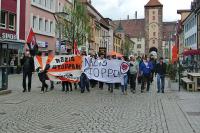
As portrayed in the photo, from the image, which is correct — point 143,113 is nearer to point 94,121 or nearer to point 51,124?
point 94,121

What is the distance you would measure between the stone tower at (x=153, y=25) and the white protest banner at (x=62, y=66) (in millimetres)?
129762

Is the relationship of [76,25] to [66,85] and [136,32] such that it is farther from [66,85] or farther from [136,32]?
[136,32]

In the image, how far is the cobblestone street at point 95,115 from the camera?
9.85m

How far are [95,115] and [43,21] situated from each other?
3661cm

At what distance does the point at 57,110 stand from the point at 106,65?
A: 7726 mm

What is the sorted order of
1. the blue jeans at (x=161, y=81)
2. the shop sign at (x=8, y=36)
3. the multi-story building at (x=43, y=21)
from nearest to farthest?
the blue jeans at (x=161, y=81) < the shop sign at (x=8, y=36) < the multi-story building at (x=43, y=21)

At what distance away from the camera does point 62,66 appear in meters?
20.3

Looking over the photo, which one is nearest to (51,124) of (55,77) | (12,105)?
(12,105)

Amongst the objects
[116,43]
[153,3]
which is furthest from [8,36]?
[153,3]

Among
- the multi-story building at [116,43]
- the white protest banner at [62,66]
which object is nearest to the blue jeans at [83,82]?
the white protest banner at [62,66]

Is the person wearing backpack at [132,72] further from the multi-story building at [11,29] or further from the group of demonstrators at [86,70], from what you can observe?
the multi-story building at [11,29]

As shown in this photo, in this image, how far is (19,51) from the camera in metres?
39.6

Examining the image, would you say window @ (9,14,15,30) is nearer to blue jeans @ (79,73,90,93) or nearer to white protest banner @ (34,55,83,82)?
white protest banner @ (34,55,83,82)

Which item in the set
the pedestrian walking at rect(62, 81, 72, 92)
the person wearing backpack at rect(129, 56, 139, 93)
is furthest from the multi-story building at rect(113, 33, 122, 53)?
the pedestrian walking at rect(62, 81, 72, 92)
